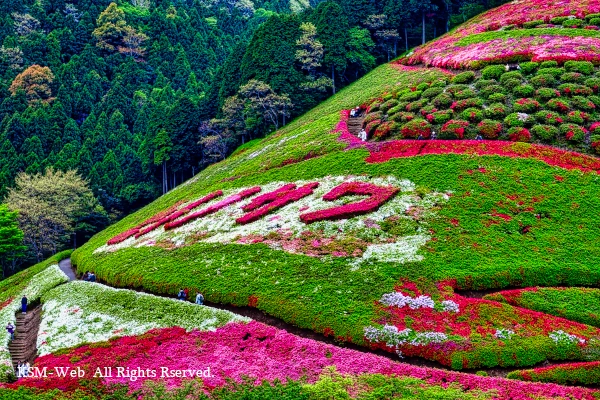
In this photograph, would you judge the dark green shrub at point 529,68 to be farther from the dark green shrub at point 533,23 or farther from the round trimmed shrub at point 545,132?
the dark green shrub at point 533,23

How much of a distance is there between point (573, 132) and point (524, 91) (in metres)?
7.41

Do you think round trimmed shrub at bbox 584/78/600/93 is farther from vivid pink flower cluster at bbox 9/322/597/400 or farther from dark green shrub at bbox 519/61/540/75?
vivid pink flower cluster at bbox 9/322/597/400

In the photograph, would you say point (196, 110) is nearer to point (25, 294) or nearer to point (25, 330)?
point (25, 294)

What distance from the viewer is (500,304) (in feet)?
84.3

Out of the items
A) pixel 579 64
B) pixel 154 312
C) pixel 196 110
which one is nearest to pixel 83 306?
pixel 154 312

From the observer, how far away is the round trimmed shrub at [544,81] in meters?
47.6

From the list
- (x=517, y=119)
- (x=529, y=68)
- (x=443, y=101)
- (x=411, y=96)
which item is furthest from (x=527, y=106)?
(x=411, y=96)

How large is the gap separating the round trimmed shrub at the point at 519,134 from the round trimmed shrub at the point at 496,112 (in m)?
2.96

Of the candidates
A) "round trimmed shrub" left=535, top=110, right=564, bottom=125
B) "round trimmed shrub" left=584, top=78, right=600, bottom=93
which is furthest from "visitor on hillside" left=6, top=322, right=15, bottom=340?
"round trimmed shrub" left=584, top=78, right=600, bottom=93

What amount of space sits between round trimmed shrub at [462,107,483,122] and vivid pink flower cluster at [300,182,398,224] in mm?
13163

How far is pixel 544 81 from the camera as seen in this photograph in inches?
1879

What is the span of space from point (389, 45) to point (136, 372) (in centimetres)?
7453

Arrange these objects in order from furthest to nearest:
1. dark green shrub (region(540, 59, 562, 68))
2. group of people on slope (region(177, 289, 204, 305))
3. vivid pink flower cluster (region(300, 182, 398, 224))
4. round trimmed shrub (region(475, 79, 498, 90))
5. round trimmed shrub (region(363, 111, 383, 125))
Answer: round trimmed shrub (region(363, 111, 383, 125)) → dark green shrub (region(540, 59, 562, 68)) → round trimmed shrub (region(475, 79, 498, 90)) → vivid pink flower cluster (region(300, 182, 398, 224)) → group of people on slope (region(177, 289, 204, 305))

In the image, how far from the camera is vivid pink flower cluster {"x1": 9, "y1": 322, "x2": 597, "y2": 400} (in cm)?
2069
